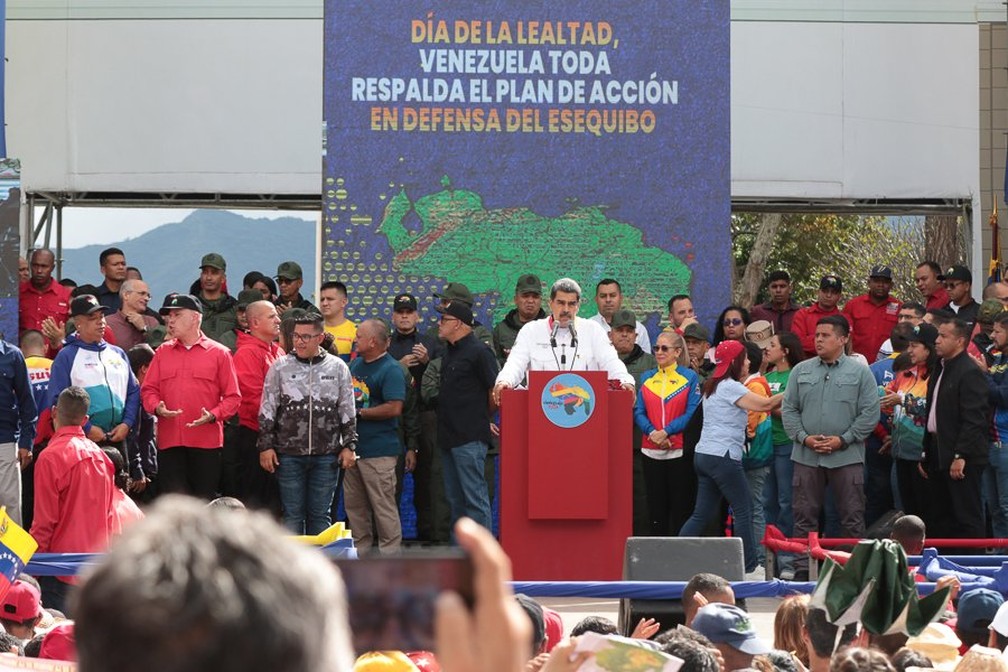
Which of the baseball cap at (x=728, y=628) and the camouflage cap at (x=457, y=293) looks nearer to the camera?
the baseball cap at (x=728, y=628)

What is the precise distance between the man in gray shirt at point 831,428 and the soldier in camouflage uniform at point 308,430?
3.06 meters

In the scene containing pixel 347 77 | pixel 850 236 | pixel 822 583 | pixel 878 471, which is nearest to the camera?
pixel 822 583

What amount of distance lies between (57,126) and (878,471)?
9.08 metres

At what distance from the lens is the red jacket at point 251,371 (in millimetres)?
12039

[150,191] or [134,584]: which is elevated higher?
[150,191]

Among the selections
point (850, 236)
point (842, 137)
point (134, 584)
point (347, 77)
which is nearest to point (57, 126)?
point (347, 77)

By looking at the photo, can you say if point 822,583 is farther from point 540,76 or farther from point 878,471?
point 540,76

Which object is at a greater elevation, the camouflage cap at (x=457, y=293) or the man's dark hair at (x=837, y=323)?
the camouflage cap at (x=457, y=293)

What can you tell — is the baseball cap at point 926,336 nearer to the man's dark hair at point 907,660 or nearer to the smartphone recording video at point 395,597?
the man's dark hair at point 907,660

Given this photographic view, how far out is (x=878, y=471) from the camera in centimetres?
1225

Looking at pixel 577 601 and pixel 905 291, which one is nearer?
pixel 577 601

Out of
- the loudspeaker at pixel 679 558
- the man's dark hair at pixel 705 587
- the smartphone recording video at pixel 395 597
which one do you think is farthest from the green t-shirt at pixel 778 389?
the smartphone recording video at pixel 395 597

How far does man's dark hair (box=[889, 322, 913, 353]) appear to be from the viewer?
480 inches

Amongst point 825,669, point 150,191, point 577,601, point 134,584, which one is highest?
point 150,191
